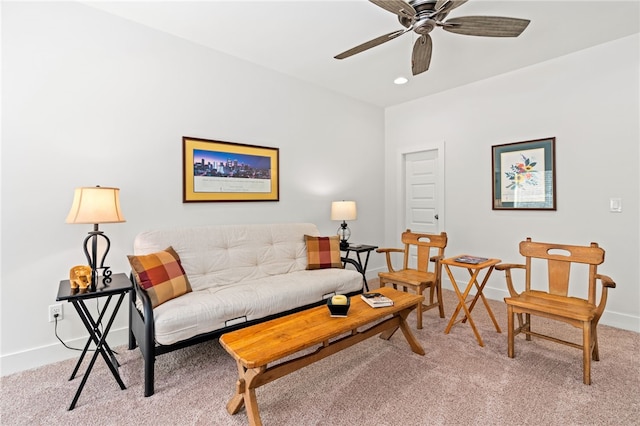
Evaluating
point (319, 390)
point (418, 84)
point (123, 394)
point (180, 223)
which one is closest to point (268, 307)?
point (319, 390)

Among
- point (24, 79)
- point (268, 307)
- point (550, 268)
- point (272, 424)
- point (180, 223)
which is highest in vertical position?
point (24, 79)

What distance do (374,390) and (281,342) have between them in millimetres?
751

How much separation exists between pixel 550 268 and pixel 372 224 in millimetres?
2483

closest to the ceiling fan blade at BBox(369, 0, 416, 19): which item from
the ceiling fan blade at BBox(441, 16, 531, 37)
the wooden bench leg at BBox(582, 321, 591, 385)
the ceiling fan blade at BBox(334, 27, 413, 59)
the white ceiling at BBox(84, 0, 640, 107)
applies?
the ceiling fan blade at BBox(334, 27, 413, 59)

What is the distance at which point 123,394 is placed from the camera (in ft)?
6.39

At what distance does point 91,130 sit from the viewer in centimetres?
250

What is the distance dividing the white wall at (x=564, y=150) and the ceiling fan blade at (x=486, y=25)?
1.78 m

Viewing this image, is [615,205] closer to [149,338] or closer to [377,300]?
[377,300]

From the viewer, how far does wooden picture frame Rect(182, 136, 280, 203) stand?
9.90ft

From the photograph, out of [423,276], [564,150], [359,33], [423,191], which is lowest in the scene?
[423,276]

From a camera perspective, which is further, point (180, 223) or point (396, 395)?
point (180, 223)

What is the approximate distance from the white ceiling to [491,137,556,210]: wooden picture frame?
35.8 inches

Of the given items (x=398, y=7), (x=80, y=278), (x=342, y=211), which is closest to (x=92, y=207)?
(x=80, y=278)

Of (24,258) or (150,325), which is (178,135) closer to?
(24,258)
